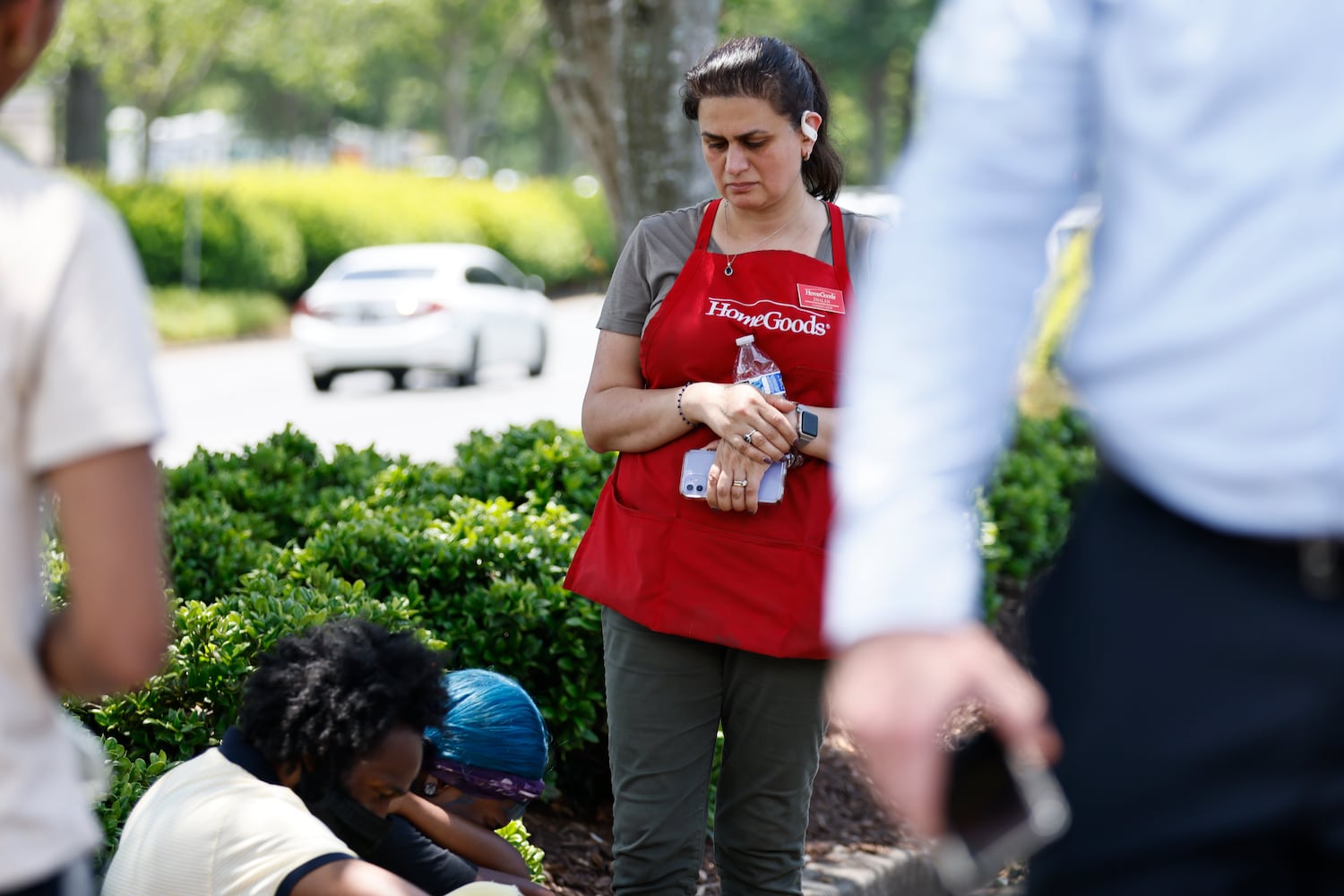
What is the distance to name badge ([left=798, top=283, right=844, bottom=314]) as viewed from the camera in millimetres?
3172

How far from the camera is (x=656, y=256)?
3291mm

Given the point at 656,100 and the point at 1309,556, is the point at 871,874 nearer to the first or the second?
the point at 656,100

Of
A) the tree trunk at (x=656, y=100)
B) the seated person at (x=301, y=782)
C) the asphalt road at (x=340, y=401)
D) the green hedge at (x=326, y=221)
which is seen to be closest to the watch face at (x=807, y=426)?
the seated person at (x=301, y=782)

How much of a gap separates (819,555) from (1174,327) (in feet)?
6.31

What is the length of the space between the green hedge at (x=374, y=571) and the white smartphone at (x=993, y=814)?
2.33 m

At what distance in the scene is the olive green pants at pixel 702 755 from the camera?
3287mm

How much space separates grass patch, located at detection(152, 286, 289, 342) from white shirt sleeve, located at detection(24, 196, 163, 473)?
73.6ft

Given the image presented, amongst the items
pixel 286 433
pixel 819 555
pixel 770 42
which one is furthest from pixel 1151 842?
pixel 286 433

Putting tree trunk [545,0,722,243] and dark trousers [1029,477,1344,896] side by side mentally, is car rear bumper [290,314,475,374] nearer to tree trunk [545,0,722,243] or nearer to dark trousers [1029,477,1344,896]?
tree trunk [545,0,722,243]

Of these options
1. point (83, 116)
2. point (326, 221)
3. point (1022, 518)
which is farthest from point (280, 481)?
point (83, 116)

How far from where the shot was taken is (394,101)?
80.9 metres

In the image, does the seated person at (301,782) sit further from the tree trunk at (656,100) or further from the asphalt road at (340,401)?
the asphalt road at (340,401)

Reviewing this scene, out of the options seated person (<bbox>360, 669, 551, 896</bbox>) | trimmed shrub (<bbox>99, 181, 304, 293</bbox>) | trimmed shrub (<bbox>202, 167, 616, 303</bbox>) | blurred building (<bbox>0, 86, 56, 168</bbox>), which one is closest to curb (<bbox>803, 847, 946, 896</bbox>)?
seated person (<bbox>360, 669, 551, 896</bbox>)

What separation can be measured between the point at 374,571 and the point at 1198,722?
132 inches
